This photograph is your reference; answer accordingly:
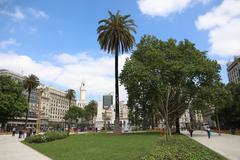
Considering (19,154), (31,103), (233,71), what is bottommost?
(19,154)

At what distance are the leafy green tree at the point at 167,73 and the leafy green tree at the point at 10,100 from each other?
2983 cm

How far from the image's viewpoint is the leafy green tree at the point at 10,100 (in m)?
61.8

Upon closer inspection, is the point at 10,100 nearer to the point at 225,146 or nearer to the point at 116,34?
the point at 116,34

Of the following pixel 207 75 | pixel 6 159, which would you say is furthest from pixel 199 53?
pixel 6 159

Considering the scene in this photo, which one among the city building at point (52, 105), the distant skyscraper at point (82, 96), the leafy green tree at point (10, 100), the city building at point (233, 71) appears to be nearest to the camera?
the leafy green tree at point (10, 100)

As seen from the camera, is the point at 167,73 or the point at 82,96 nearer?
the point at 167,73

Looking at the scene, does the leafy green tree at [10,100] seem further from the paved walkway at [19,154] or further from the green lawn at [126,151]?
the green lawn at [126,151]

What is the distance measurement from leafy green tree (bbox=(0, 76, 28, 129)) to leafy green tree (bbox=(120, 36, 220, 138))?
29.8m

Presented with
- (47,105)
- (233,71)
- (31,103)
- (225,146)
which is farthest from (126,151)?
(47,105)

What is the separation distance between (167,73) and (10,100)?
38.4 meters

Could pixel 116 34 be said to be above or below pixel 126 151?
above

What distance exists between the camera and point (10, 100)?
62.9 metres

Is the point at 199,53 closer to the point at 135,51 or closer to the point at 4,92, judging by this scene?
the point at 135,51

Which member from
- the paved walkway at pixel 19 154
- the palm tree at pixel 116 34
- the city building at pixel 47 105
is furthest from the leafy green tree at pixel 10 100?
the city building at pixel 47 105
